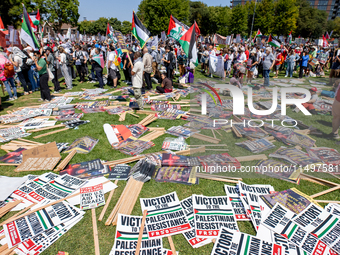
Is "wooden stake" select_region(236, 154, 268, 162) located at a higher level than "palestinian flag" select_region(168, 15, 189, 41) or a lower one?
lower

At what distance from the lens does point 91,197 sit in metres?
3.89

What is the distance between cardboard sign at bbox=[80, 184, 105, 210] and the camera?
3.73 meters

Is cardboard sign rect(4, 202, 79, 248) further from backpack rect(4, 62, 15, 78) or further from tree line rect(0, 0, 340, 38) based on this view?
tree line rect(0, 0, 340, 38)

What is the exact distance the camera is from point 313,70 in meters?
16.7

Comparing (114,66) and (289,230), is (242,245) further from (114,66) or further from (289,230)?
(114,66)

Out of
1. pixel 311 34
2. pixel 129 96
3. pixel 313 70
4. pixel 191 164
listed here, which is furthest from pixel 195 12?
pixel 191 164

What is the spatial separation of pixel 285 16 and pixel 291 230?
76230 mm

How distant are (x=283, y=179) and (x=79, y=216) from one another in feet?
13.6

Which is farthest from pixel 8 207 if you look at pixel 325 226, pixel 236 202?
pixel 325 226

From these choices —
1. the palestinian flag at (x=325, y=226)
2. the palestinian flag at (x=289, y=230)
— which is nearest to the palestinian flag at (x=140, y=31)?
the palestinian flag at (x=289, y=230)

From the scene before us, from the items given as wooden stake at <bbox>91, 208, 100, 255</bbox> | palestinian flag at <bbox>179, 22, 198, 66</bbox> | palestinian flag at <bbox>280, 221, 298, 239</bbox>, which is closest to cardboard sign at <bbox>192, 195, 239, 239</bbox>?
palestinian flag at <bbox>280, 221, 298, 239</bbox>

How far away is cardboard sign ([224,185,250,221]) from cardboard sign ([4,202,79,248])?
2808 mm

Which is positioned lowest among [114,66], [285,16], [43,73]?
[43,73]

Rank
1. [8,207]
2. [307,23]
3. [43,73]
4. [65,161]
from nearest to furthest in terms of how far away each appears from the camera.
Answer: [8,207] → [65,161] → [43,73] → [307,23]
